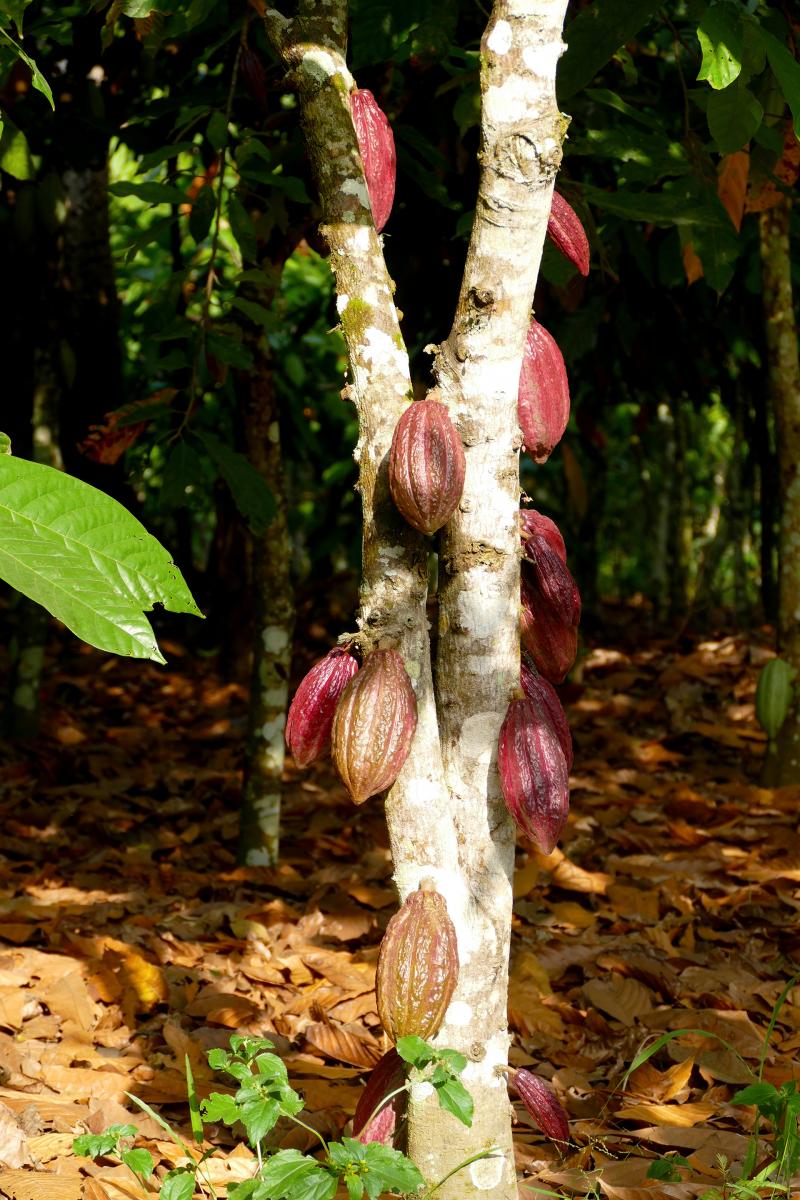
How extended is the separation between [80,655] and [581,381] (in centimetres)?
223

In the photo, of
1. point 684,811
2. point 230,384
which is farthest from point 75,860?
point 684,811

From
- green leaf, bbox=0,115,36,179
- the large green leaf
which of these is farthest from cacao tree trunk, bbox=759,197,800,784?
the large green leaf

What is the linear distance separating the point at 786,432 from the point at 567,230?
6.14 ft

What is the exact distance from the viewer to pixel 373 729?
44.1 inches

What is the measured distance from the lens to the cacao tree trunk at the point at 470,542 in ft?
3.86

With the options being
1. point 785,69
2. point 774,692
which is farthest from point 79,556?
point 774,692

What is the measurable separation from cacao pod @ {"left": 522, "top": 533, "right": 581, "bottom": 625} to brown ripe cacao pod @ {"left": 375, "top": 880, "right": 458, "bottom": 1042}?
0.32 metres

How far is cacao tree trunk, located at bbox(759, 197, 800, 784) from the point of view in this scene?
2.93 metres

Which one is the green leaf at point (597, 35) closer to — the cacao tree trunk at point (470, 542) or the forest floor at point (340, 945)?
the cacao tree trunk at point (470, 542)

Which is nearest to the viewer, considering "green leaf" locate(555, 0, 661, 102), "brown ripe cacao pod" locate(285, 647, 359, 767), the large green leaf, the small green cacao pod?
the large green leaf

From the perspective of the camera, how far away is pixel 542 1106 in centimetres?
129

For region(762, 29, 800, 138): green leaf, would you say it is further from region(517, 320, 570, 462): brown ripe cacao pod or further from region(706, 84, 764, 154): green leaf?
region(517, 320, 570, 462): brown ripe cacao pod

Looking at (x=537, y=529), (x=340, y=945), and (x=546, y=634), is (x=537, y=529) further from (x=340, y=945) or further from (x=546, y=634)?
(x=340, y=945)

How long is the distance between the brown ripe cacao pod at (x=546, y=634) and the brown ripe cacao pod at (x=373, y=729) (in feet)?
0.57
